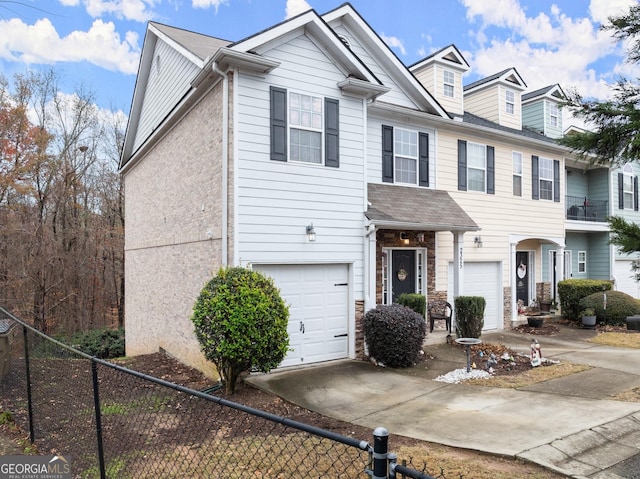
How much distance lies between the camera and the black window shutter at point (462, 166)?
13.5 meters

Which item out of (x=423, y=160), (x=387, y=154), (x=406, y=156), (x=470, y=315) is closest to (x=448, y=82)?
(x=423, y=160)

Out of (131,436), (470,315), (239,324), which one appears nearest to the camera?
(131,436)

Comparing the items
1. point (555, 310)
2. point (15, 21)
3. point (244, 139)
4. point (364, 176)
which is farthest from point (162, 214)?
point (555, 310)

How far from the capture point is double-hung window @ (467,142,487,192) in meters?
13.8

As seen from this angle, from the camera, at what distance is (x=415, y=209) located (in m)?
11.6

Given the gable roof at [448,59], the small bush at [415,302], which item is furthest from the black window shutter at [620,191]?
the small bush at [415,302]

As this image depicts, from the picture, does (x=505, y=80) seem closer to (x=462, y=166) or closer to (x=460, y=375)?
(x=462, y=166)

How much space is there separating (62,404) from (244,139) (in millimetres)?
5251

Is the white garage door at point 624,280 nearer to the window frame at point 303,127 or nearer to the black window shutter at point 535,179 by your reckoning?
the black window shutter at point 535,179

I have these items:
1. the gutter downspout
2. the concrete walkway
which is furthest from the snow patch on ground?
the gutter downspout

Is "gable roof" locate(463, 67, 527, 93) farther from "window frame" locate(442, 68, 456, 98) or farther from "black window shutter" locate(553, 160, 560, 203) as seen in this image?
"black window shutter" locate(553, 160, 560, 203)

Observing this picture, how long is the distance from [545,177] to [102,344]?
17.8 metres

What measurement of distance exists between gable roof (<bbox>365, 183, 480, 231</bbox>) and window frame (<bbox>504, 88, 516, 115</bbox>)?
235 inches

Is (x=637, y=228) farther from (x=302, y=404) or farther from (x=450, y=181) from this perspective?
(x=450, y=181)
